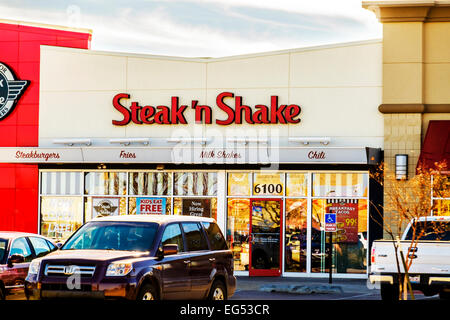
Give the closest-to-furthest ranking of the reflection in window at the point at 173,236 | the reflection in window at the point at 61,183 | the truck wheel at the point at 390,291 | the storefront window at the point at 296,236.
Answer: the reflection in window at the point at 173,236 → the truck wheel at the point at 390,291 → the storefront window at the point at 296,236 → the reflection in window at the point at 61,183

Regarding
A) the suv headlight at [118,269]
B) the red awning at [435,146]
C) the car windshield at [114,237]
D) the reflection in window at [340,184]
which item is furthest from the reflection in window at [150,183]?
the suv headlight at [118,269]

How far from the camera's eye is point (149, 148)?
25.1m

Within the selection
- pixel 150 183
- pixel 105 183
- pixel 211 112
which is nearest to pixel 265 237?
pixel 150 183

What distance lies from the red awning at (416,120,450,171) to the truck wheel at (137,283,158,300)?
12193 mm

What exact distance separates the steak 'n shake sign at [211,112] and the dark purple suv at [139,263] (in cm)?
1005

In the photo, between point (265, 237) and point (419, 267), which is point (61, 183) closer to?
point (265, 237)

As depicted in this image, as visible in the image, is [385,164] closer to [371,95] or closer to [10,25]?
[371,95]

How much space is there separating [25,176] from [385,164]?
11.6 m

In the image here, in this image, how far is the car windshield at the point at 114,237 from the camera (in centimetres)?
1363

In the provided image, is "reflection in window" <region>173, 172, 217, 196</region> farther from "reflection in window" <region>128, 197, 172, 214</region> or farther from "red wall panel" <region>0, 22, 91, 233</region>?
"red wall panel" <region>0, 22, 91, 233</region>

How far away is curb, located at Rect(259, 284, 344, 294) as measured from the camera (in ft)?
68.2

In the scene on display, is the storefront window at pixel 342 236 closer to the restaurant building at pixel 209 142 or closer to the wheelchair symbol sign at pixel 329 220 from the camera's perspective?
the restaurant building at pixel 209 142

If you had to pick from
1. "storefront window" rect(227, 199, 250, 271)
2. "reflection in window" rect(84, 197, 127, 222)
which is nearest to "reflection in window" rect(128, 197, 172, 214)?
"reflection in window" rect(84, 197, 127, 222)
